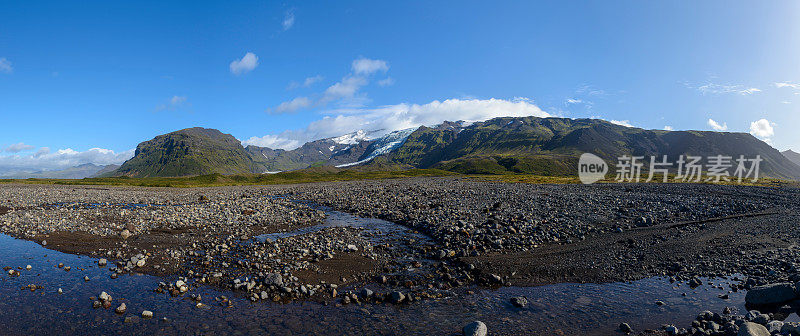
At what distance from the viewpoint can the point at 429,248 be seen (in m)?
19.8

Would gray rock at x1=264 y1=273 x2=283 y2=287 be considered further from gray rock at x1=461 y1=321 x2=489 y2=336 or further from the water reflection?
gray rock at x1=461 y1=321 x2=489 y2=336

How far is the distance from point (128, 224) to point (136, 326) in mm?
17797

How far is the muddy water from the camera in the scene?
35.7ft

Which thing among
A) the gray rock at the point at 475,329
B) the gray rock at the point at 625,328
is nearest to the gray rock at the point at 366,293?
the gray rock at the point at 475,329

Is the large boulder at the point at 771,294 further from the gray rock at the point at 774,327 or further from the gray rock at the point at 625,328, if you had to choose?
the gray rock at the point at 625,328

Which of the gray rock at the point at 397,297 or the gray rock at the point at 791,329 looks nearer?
the gray rock at the point at 791,329

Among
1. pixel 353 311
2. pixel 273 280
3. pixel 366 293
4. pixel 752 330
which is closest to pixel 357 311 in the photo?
pixel 353 311

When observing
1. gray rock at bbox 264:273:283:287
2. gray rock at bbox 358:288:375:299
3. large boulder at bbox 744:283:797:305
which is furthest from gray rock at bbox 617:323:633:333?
gray rock at bbox 264:273:283:287

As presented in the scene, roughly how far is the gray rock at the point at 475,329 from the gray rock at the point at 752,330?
7275 millimetres

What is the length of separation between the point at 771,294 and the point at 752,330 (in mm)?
4559

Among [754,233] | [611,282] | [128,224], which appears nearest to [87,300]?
[128,224]

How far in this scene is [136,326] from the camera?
10875 mm

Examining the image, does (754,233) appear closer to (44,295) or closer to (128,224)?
(44,295)

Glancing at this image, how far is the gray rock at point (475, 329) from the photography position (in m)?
10.2
